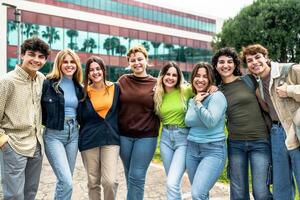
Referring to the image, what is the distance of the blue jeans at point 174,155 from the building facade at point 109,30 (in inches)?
1118

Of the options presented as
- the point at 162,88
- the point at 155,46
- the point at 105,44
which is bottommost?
the point at 162,88

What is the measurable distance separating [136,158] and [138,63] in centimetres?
132

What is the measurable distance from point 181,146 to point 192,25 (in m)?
58.6

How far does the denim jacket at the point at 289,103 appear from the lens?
4867 millimetres

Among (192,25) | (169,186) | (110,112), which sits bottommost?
(169,186)

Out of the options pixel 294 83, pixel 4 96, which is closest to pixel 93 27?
pixel 4 96

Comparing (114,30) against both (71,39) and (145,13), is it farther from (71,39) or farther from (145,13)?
(71,39)

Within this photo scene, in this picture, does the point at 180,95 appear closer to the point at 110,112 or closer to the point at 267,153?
the point at 110,112

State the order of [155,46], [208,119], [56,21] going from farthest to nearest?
1. [155,46]
2. [56,21]
3. [208,119]

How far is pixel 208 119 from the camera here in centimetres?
508

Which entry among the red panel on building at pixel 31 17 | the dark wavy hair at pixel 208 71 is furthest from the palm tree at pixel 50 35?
the dark wavy hair at pixel 208 71

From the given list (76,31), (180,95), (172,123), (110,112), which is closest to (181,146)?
(172,123)

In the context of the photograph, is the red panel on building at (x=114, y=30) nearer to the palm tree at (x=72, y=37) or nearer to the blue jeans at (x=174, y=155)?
the palm tree at (x=72, y=37)

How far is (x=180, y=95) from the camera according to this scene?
5676 millimetres
